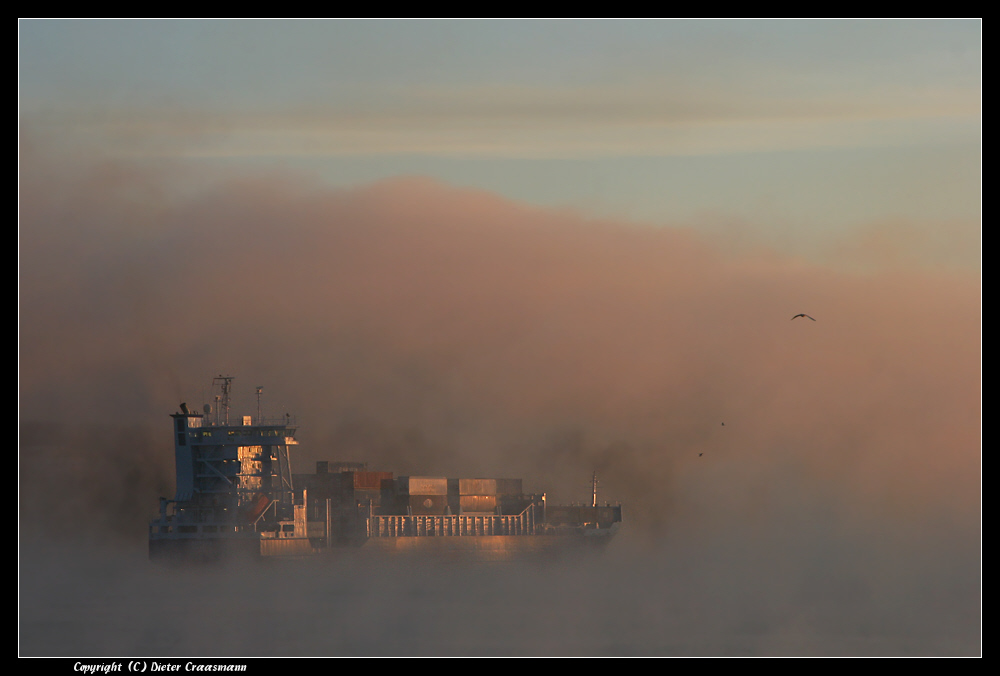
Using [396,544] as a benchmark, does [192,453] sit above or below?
above

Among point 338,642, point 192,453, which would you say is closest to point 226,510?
point 192,453

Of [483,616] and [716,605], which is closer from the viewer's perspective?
[483,616]

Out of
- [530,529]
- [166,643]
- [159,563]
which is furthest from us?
[530,529]

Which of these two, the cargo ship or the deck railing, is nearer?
the cargo ship

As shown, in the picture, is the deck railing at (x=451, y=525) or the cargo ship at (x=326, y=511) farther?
the deck railing at (x=451, y=525)

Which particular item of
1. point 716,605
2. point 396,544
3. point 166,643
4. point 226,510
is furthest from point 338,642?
point 396,544

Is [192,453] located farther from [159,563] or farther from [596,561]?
[596,561]

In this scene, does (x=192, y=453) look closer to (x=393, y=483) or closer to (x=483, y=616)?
(x=393, y=483)

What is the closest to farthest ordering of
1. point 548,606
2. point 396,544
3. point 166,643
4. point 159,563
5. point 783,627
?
1. point 166,643
2. point 783,627
3. point 548,606
4. point 159,563
5. point 396,544
